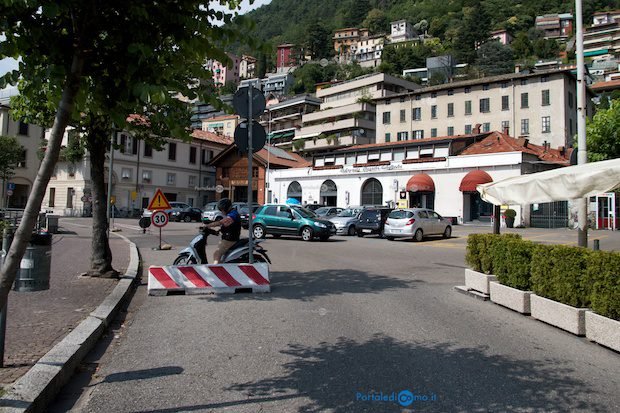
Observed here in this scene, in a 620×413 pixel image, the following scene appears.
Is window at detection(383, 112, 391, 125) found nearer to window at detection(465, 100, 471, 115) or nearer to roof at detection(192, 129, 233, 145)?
window at detection(465, 100, 471, 115)

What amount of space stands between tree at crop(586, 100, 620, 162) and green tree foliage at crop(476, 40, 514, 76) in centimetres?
7605

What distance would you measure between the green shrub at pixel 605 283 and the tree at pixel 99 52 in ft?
15.7

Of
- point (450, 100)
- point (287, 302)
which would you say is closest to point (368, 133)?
point (450, 100)

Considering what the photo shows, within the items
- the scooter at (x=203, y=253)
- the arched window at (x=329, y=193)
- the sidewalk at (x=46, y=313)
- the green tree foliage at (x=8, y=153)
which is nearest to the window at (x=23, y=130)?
the green tree foliage at (x=8, y=153)

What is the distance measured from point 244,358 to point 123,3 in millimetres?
3434

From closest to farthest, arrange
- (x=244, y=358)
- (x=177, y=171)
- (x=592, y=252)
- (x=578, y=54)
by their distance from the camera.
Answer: (x=244, y=358)
(x=592, y=252)
(x=578, y=54)
(x=177, y=171)

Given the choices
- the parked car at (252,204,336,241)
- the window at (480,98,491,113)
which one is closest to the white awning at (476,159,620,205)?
the parked car at (252,204,336,241)

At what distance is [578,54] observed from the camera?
11.8 m

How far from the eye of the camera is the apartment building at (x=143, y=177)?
4984cm

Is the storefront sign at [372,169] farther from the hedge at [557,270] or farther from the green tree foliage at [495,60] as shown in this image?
the green tree foliage at [495,60]

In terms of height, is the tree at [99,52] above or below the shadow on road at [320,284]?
above

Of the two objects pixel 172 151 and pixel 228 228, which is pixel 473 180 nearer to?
pixel 228 228

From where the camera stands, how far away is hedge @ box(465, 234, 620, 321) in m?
5.39

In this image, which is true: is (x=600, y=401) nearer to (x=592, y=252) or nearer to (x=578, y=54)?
(x=592, y=252)
